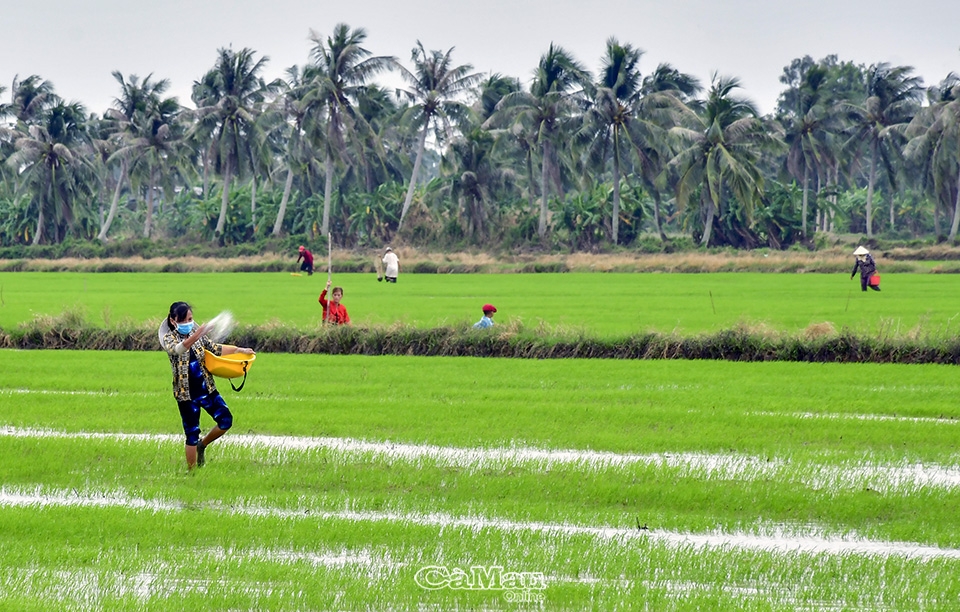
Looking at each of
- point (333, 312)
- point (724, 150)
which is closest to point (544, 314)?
point (333, 312)

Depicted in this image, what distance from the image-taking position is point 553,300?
2995 cm

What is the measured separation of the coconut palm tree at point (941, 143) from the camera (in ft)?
189

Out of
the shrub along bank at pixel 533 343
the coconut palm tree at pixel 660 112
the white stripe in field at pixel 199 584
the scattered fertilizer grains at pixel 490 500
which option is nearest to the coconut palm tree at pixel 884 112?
the coconut palm tree at pixel 660 112

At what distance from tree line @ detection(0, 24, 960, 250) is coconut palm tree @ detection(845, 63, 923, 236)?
117mm

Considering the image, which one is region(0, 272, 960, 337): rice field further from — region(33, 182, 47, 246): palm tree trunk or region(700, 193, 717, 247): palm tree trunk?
region(33, 182, 47, 246): palm tree trunk

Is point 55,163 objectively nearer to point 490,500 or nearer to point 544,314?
point 544,314

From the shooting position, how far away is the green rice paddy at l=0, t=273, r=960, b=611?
5785mm

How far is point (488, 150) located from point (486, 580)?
55.8 m

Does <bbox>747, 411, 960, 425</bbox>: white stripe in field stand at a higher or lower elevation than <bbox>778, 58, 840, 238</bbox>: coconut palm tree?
lower

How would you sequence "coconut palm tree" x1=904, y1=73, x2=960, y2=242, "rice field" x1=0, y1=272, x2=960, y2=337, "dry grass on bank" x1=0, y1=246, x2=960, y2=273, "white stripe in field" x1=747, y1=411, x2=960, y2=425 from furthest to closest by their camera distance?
"coconut palm tree" x1=904, y1=73, x2=960, y2=242 < "dry grass on bank" x1=0, y1=246, x2=960, y2=273 < "rice field" x1=0, y1=272, x2=960, y2=337 < "white stripe in field" x1=747, y1=411, x2=960, y2=425

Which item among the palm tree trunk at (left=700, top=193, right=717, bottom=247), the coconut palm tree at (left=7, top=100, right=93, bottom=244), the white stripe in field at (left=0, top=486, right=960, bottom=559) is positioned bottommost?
the white stripe in field at (left=0, top=486, right=960, bottom=559)

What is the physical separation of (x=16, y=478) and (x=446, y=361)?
29.8 feet

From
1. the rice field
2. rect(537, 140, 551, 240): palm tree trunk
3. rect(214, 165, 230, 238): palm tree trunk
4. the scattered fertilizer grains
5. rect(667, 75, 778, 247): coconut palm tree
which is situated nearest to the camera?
the scattered fertilizer grains

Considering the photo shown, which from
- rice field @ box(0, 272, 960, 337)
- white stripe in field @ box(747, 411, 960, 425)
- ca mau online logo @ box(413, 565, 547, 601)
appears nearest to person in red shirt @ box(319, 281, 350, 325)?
rice field @ box(0, 272, 960, 337)
